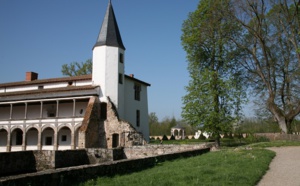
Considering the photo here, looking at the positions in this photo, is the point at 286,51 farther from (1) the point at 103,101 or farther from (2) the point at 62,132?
(2) the point at 62,132

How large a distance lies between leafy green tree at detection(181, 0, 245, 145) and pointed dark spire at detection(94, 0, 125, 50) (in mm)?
7465

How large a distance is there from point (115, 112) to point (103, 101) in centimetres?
177

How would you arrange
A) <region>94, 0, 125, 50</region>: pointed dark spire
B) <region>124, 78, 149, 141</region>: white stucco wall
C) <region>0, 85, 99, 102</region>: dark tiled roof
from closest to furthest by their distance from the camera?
<region>0, 85, 99, 102</region>: dark tiled roof → <region>94, 0, 125, 50</region>: pointed dark spire → <region>124, 78, 149, 141</region>: white stucco wall

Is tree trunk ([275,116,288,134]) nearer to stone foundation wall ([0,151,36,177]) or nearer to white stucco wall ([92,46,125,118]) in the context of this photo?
white stucco wall ([92,46,125,118])

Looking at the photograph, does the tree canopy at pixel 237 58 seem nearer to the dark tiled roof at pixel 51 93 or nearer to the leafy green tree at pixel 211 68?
the leafy green tree at pixel 211 68

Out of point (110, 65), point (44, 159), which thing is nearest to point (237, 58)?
point (110, 65)

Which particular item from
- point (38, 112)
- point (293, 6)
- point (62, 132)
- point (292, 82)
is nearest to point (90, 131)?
point (62, 132)

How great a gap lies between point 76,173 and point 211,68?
25.9 m

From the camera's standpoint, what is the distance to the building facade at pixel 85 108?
2831 centimetres

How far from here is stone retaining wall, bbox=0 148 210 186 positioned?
6.44 metres

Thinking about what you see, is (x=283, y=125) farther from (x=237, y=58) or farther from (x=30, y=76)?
(x=30, y=76)

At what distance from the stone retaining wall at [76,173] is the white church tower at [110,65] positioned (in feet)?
60.2

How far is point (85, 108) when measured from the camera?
3183 cm

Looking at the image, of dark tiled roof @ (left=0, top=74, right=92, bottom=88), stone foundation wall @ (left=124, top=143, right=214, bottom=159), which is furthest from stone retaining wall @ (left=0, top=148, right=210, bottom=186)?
dark tiled roof @ (left=0, top=74, right=92, bottom=88)
